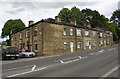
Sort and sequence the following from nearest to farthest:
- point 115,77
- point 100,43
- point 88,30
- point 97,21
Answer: point 115,77 → point 88,30 → point 100,43 → point 97,21

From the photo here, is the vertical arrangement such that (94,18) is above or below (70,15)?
above

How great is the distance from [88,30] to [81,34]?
4.16 metres

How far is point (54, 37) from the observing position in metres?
28.7

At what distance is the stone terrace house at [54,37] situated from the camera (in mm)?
27344

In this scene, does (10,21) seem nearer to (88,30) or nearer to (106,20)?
(88,30)

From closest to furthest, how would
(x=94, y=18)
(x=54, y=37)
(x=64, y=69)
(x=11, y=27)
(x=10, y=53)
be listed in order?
(x=64, y=69) → (x=10, y=53) → (x=54, y=37) → (x=11, y=27) → (x=94, y=18)

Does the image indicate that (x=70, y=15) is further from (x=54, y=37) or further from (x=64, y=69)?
(x=64, y=69)

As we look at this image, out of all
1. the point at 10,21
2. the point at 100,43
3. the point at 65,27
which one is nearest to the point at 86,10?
the point at 100,43

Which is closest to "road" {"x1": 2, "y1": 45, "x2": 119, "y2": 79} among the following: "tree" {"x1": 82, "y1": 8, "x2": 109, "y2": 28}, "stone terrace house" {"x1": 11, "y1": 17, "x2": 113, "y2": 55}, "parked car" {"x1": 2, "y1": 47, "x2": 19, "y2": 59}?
"parked car" {"x1": 2, "y1": 47, "x2": 19, "y2": 59}

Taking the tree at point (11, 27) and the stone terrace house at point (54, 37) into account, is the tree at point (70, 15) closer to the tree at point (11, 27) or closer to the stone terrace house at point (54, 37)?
the tree at point (11, 27)

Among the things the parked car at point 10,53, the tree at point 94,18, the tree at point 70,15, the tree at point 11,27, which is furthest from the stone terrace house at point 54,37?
the tree at point 94,18

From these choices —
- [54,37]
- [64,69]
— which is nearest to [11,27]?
[54,37]

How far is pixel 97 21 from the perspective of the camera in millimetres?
71938

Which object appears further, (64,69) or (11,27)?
(11,27)
